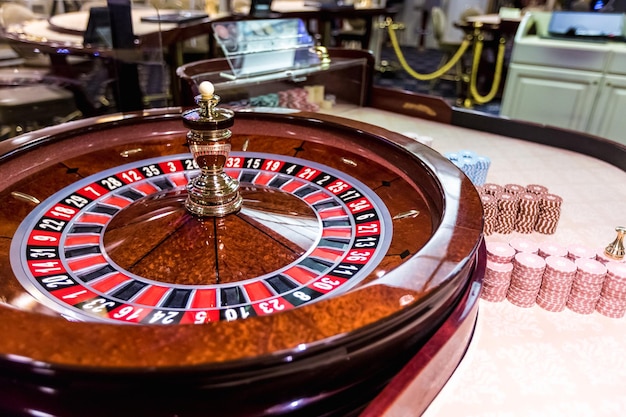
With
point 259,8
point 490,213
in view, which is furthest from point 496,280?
point 259,8

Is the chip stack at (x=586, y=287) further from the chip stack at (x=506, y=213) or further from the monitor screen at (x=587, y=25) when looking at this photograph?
the monitor screen at (x=587, y=25)

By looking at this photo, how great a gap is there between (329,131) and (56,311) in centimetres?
101

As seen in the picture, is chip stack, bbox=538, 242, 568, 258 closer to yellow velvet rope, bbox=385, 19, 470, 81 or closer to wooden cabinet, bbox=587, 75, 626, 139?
wooden cabinet, bbox=587, 75, 626, 139

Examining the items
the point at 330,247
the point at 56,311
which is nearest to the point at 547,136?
the point at 330,247

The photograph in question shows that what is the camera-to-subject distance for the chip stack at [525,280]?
1282mm

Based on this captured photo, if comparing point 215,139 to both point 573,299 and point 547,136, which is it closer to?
point 573,299

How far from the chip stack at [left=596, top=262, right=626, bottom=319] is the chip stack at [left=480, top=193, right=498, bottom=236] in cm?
36

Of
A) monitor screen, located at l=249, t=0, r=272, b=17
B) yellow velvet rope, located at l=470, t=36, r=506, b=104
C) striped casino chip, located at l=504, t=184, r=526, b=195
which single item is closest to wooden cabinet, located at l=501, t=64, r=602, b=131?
yellow velvet rope, located at l=470, t=36, r=506, b=104

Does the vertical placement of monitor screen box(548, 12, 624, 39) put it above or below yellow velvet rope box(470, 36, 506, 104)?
above

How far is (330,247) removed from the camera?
3.94 ft

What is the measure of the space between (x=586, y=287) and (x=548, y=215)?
368 mm

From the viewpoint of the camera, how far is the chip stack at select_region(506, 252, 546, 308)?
1282 mm

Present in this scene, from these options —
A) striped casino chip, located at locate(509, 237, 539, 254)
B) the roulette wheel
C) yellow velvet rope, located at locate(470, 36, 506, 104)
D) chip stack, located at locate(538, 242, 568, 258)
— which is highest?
the roulette wheel

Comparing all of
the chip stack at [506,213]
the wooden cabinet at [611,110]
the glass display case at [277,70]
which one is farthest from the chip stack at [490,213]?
the wooden cabinet at [611,110]
